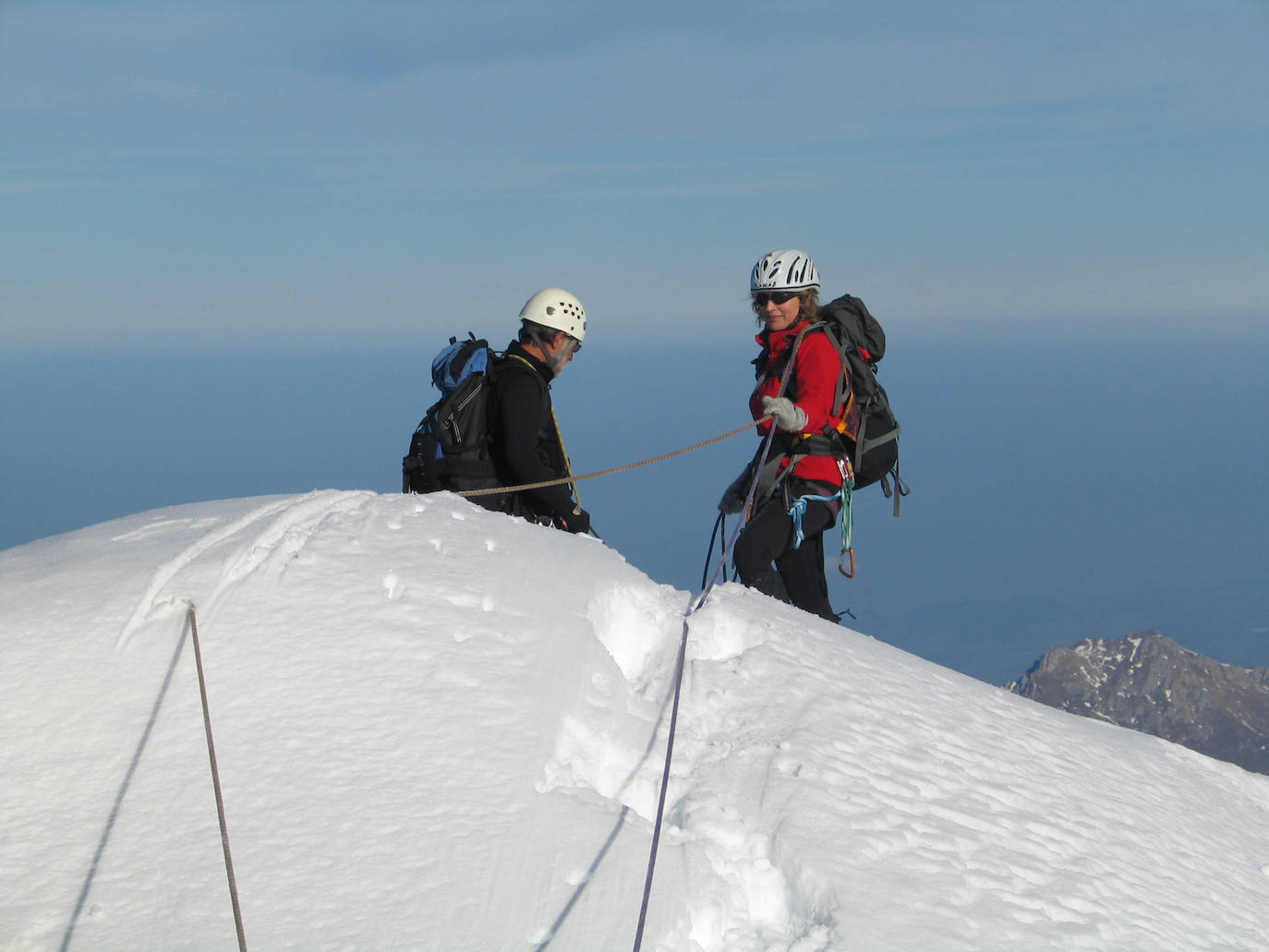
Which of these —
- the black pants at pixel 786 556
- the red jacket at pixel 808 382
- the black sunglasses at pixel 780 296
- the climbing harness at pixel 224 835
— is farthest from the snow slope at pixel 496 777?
the black sunglasses at pixel 780 296

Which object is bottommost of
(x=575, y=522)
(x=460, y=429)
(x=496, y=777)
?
(x=496, y=777)

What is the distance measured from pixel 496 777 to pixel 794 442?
191 inches

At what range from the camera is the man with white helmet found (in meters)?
7.63

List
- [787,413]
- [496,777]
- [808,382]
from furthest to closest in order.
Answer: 1. [808,382]
2. [787,413]
3. [496,777]

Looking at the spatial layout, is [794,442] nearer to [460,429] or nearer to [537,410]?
[537,410]

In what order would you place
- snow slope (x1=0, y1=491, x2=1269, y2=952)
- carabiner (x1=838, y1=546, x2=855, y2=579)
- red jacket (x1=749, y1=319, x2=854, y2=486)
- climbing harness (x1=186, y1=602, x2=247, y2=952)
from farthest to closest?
carabiner (x1=838, y1=546, x2=855, y2=579)
red jacket (x1=749, y1=319, x2=854, y2=486)
snow slope (x1=0, y1=491, x2=1269, y2=952)
climbing harness (x1=186, y1=602, x2=247, y2=952)

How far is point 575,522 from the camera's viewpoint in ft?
26.9

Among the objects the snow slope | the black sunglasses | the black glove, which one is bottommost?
the snow slope

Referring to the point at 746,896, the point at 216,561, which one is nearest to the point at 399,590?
the point at 216,561

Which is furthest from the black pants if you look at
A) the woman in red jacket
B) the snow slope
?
the snow slope

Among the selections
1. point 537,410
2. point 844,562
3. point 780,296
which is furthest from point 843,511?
point 537,410

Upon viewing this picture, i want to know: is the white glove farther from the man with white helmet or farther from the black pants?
the man with white helmet

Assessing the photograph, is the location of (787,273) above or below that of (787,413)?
above

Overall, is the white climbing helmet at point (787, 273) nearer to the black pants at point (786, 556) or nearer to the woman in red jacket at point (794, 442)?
the woman in red jacket at point (794, 442)
